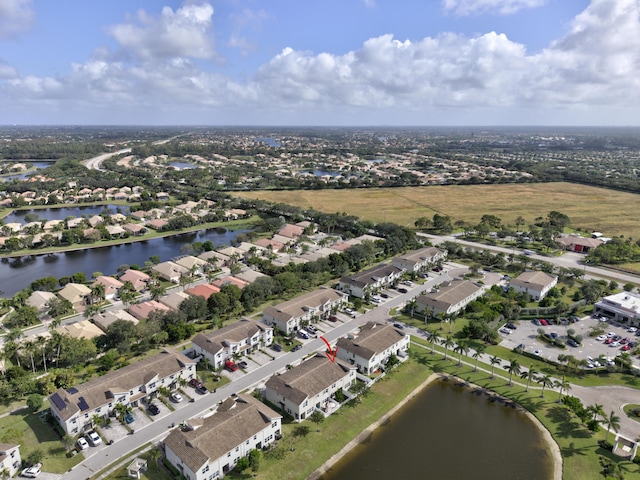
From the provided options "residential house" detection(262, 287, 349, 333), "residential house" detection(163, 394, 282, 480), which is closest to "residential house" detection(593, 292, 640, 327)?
"residential house" detection(262, 287, 349, 333)

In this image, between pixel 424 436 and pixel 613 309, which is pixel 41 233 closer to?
pixel 424 436

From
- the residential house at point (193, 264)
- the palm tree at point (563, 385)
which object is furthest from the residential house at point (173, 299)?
the palm tree at point (563, 385)

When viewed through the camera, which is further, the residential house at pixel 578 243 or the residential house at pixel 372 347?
the residential house at pixel 578 243

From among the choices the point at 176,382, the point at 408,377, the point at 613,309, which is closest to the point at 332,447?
the point at 408,377

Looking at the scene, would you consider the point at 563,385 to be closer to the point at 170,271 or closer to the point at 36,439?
the point at 36,439

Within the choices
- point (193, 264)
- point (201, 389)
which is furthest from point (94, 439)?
point (193, 264)

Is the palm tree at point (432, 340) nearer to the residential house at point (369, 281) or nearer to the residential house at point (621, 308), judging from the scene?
the residential house at point (369, 281)

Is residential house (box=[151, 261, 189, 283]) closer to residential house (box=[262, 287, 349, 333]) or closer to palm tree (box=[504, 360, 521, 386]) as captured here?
residential house (box=[262, 287, 349, 333])
